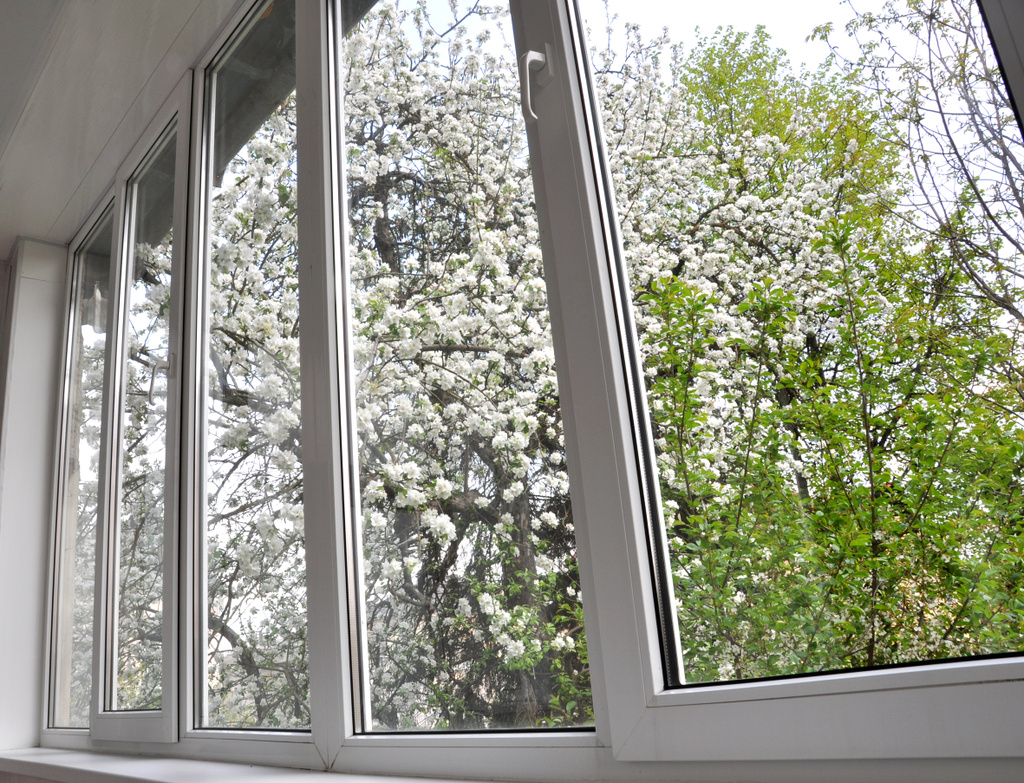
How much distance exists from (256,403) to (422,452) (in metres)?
0.59

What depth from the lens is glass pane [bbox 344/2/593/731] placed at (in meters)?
1.05

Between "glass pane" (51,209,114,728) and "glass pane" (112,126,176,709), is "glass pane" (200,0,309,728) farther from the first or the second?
"glass pane" (51,209,114,728)

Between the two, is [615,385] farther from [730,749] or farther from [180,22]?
[180,22]

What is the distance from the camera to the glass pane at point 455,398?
41.3 inches

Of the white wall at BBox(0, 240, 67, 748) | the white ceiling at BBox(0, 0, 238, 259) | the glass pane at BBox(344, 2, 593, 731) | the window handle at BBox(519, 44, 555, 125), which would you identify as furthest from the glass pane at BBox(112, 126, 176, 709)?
the window handle at BBox(519, 44, 555, 125)

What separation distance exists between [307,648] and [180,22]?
4.92 ft

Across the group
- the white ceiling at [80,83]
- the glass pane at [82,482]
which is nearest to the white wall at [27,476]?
the glass pane at [82,482]

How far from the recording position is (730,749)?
77cm

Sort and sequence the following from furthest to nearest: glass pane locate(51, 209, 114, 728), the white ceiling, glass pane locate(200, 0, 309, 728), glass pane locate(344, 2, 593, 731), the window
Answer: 1. glass pane locate(51, 209, 114, 728)
2. the white ceiling
3. glass pane locate(200, 0, 309, 728)
4. glass pane locate(344, 2, 593, 731)
5. the window

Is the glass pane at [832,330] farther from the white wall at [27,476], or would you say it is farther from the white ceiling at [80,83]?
the white wall at [27,476]

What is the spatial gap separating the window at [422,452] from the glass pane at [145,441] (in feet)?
0.05

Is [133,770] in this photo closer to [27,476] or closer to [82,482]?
[82,482]

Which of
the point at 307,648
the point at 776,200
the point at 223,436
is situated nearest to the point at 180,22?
the point at 223,436

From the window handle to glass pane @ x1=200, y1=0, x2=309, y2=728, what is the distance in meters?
0.70
